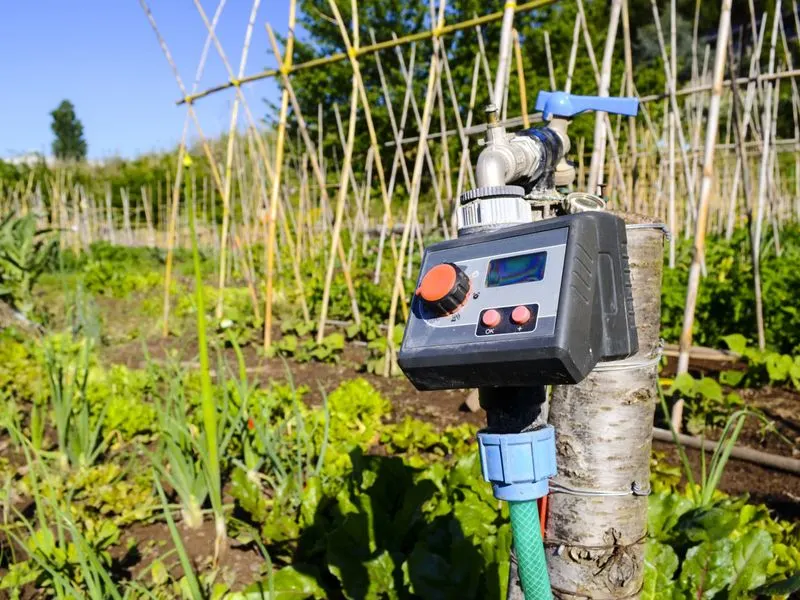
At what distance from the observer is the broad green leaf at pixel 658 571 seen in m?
1.31

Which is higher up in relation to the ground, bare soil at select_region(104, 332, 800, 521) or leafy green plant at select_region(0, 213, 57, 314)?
leafy green plant at select_region(0, 213, 57, 314)

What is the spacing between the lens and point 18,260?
526 cm

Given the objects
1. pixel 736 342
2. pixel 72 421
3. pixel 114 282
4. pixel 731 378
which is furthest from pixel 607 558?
pixel 114 282

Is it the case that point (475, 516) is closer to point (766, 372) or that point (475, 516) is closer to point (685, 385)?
point (685, 385)

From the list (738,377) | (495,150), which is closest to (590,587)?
(495,150)

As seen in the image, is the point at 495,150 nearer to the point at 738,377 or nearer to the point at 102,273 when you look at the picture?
the point at 738,377

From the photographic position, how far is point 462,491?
170 cm

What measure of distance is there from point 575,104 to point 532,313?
0.49m

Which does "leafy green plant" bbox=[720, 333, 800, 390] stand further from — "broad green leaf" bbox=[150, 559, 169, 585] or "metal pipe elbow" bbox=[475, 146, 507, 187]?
"metal pipe elbow" bbox=[475, 146, 507, 187]

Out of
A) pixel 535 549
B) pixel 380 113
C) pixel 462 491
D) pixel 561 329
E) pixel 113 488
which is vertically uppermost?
pixel 380 113

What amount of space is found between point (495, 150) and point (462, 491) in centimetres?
113

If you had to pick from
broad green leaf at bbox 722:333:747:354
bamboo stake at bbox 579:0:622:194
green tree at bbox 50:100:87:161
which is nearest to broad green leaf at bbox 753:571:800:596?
bamboo stake at bbox 579:0:622:194

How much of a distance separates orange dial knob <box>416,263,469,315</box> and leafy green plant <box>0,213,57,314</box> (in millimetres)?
5409

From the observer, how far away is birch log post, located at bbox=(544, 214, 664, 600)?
881 millimetres
